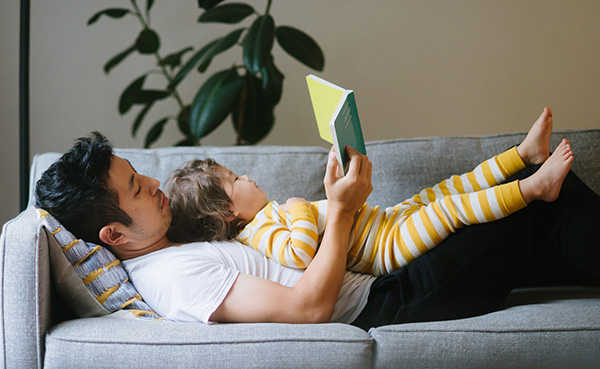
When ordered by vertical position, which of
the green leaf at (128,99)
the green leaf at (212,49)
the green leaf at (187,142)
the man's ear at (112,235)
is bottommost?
the man's ear at (112,235)

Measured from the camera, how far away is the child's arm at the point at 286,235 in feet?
3.92

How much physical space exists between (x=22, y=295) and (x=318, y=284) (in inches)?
23.7

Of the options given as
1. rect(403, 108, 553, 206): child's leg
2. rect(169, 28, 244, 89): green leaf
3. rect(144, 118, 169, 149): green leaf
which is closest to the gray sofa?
rect(403, 108, 553, 206): child's leg

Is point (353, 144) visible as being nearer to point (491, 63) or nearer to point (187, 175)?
point (187, 175)

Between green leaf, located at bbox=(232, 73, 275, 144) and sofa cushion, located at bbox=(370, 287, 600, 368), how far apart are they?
1.27 meters

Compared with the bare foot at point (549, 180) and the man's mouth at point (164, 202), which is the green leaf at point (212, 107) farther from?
the bare foot at point (549, 180)

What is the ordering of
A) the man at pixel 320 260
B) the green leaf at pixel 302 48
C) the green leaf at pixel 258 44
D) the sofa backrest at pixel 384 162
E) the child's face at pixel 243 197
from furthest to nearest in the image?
the green leaf at pixel 302 48
the green leaf at pixel 258 44
the sofa backrest at pixel 384 162
the child's face at pixel 243 197
the man at pixel 320 260

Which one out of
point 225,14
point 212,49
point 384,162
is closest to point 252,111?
point 212,49

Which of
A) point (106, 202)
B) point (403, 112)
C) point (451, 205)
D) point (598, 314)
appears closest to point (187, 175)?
point (106, 202)

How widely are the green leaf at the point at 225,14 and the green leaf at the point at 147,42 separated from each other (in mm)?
326

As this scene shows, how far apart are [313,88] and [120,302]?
2.10ft

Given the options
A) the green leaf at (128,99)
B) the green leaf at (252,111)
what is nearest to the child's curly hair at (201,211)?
the green leaf at (252,111)

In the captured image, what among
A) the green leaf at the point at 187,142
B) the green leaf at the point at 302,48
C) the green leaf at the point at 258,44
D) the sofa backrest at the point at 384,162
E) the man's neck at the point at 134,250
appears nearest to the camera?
the man's neck at the point at 134,250

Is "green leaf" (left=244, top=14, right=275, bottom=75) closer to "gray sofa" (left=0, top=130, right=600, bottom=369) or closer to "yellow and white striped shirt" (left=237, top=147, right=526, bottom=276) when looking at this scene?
"yellow and white striped shirt" (left=237, top=147, right=526, bottom=276)
